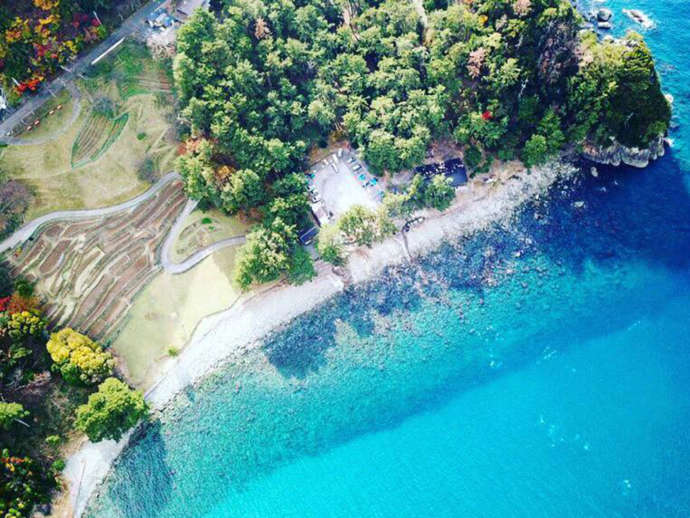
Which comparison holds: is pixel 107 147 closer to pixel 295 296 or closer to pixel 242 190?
pixel 242 190

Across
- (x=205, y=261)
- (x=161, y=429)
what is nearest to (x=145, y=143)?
(x=205, y=261)

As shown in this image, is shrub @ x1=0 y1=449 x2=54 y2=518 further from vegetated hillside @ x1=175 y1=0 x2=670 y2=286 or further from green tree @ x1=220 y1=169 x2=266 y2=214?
green tree @ x1=220 y1=169 x2=266 y2=214

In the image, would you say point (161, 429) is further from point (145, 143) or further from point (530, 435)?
point (530, 435)

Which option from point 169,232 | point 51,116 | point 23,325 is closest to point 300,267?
point 169,232

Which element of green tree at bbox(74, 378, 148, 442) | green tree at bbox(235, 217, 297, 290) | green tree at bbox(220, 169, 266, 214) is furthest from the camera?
green tree at bbox(220, 169, 266, 214)

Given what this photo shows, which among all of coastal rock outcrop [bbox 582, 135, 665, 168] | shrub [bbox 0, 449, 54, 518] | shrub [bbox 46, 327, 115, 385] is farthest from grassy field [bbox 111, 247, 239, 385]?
coastal rock outcrop [bbox 582, 135, 665, 168]

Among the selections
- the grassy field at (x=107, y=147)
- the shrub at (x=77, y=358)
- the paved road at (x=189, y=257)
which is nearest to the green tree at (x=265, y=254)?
the paved road at (x=189, y=257)
